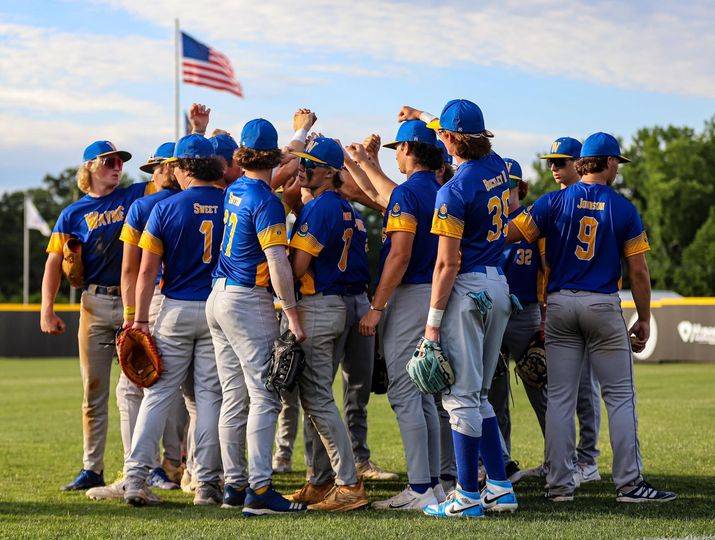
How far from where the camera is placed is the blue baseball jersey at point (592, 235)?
6.07 metres

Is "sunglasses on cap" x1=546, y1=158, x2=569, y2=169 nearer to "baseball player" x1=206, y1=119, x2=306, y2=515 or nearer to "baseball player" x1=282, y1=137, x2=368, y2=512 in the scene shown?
"baseball player" x1=282, y1=137, x2=368, y2=512

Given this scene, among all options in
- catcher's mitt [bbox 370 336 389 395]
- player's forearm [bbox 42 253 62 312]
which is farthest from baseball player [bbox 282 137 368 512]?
player's forearm [bbox 42 253 62 312]

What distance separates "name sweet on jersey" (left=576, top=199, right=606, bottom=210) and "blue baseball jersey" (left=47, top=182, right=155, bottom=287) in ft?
10.8

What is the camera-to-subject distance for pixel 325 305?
594cm

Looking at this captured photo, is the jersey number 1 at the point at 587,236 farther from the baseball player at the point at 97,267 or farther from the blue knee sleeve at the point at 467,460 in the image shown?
the baseball player at the point at 97,267

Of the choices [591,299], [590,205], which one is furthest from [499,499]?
[590,205]

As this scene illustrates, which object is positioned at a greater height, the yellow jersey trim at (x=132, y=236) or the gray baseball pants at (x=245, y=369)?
the yellow jersey trim at (x=132, y=236)

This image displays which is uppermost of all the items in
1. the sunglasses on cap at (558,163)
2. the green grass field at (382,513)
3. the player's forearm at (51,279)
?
the sunglasses on cap at (558,163)

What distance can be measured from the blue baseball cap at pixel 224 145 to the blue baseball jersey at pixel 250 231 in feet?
2.45

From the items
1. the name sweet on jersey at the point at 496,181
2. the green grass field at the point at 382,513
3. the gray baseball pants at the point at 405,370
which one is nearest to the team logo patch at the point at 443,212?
the name sweet on jersey at the point at 496,181

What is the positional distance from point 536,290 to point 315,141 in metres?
2.16

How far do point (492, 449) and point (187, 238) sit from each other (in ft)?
7.62

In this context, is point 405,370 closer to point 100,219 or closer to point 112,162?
point 100,219

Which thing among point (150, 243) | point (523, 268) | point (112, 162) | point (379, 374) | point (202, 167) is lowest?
point (379, 374)
